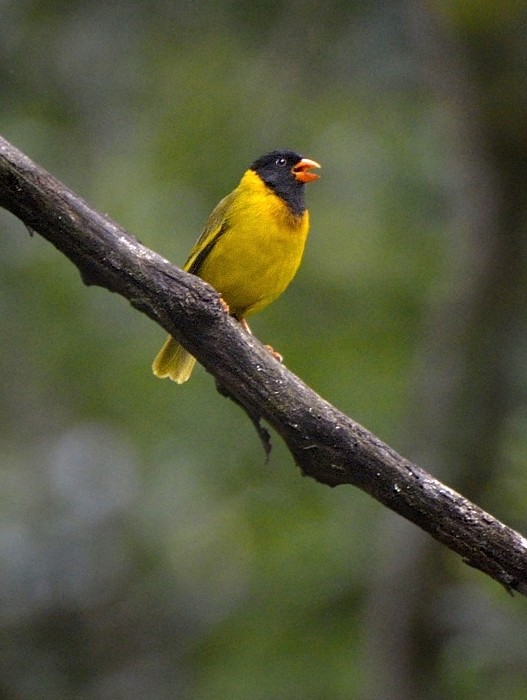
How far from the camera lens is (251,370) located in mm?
3621

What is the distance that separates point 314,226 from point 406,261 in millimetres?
576

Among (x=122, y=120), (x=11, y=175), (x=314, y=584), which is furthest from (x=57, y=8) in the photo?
(x=11, y=175)

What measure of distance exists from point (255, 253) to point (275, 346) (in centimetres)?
161

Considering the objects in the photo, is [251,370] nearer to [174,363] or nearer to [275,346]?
[174,363]

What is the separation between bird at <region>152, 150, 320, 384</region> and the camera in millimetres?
4992

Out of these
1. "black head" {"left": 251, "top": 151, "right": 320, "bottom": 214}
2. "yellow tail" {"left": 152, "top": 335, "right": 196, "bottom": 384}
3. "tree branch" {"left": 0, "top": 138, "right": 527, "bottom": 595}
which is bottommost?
"tree branch" {"left": 0, "top": 138, "right": 527, "bottom": 595}

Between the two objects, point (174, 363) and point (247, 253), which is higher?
point (247, 253)

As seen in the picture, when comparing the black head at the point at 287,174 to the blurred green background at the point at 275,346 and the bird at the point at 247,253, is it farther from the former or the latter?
the blurred green background at the point at 275,346

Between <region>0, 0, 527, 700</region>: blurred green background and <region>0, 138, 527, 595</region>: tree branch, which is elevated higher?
<region>0, 0, 527, 700</region>: blurred green background

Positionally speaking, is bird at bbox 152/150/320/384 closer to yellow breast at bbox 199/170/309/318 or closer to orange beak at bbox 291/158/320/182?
yellow breast at bbox 199/170/309/318

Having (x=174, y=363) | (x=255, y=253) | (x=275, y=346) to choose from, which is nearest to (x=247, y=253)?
(x=255, y=253)

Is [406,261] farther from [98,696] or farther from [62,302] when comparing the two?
[98,696]

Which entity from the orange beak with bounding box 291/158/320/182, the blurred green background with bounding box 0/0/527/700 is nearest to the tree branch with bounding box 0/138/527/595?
the orange beak with bounding box 291/158/320/182

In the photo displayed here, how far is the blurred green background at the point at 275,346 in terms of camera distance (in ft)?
19.8
